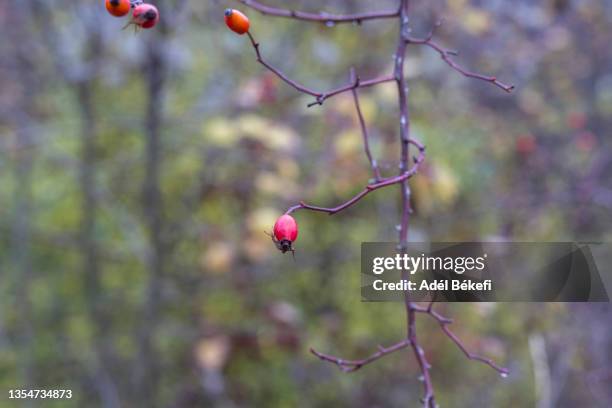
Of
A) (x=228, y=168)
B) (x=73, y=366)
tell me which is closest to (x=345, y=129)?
(x=228, y=168)

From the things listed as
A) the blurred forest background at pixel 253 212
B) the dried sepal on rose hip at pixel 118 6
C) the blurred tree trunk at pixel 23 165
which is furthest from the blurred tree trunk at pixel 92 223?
the dried sepal on rose hip at pixel 118 6

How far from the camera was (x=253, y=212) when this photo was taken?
6.61 feet

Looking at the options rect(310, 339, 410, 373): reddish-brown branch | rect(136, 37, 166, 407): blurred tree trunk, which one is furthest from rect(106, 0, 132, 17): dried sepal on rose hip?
rect(136, 37, 166, 407): blurred tree trunk

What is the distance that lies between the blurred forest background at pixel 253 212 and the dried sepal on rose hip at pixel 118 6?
1.12 metres

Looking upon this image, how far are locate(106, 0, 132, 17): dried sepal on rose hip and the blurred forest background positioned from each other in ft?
3.66

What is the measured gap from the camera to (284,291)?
2664mm

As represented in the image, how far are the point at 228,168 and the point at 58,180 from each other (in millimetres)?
1139

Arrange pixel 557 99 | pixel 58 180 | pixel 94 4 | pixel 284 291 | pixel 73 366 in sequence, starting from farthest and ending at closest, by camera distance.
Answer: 1. pixel 557 99
2. pixel 58 180
3. pixel 284 291
4. pixel 73 366
5. pixel 94 4

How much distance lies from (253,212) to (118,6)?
53.1 inches

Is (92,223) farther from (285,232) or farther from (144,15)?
(285,232)

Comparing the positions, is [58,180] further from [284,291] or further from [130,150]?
[284,291]

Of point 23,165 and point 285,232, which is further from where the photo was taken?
point 23,165

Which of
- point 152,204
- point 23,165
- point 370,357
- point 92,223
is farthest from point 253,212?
point 370,357

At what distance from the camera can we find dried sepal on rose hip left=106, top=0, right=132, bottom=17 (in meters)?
0.69
